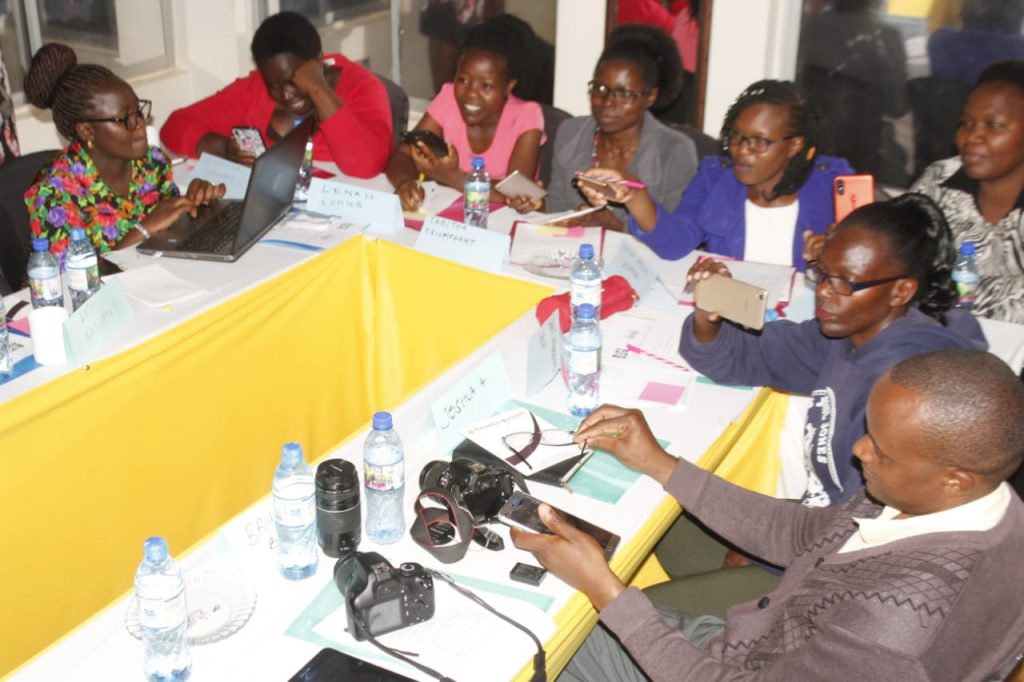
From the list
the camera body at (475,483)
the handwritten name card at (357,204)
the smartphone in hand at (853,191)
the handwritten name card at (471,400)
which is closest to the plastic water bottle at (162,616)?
the camera body at (475,483)

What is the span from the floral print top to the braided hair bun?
9 cm

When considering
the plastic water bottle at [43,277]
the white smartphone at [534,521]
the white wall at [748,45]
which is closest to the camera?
the white smartphone at [534,521]

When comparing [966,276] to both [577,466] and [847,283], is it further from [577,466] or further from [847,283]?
[577,466]

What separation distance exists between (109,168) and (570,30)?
2.21 metres

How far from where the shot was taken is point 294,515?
5.23ft

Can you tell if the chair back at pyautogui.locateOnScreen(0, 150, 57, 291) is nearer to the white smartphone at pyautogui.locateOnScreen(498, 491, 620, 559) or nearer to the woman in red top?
the woman in red top

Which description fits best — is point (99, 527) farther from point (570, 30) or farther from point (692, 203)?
point (570, 30)

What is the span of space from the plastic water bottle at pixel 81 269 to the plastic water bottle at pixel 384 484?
101cm

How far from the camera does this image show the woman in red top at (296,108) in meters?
3.40

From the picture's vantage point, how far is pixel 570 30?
14.5 ft

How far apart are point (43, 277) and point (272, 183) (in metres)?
0.74

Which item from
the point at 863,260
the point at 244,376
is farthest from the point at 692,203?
the point at 244,376

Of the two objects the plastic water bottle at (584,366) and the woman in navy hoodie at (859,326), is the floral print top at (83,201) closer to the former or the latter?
the plastic water bottle at (584,366)

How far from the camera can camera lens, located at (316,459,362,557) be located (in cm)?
164
